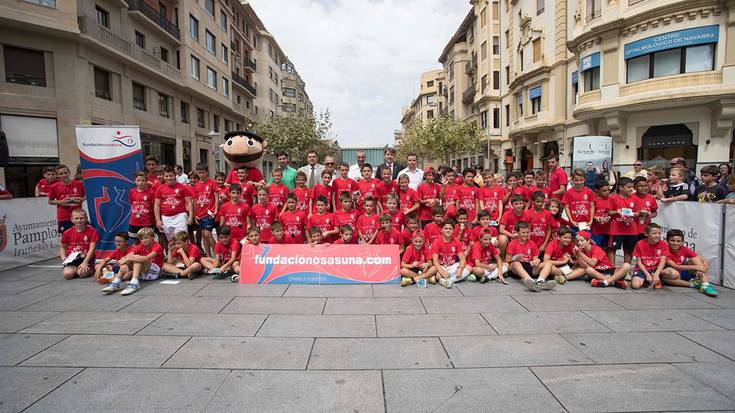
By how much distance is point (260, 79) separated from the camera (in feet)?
157

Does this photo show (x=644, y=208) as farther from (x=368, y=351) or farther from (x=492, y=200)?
(x=368, y=351)

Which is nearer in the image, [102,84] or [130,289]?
[130,289]

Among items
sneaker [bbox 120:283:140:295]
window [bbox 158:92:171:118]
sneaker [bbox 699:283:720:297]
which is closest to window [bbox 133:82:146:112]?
window [bbox 158:92:171:118]

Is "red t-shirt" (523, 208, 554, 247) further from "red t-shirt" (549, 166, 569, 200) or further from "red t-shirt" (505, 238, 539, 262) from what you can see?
"red t-shirt" (549, 166, 569, 200)

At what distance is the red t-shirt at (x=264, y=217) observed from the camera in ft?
23.7

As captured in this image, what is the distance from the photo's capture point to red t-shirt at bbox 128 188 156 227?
23.7ft

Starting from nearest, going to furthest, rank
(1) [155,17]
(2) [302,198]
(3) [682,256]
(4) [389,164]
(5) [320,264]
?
(3) [682,256]
(5) [320,264]
(2) [302,198]
(4) [389,164]
(1) [155,17]

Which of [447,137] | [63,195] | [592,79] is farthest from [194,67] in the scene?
[592,79]

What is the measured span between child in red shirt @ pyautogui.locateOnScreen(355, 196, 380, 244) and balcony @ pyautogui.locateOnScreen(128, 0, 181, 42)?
22.0m

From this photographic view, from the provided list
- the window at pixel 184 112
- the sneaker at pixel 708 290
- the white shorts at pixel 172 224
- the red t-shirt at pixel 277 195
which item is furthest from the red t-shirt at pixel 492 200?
the window at pixel 184 112

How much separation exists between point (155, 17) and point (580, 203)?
2610 cm

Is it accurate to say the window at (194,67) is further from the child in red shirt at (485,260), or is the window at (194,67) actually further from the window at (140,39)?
the child in red shirt at (485,260)

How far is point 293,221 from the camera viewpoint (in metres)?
7.28

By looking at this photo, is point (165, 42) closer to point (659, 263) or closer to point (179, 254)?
point (179, 254)
